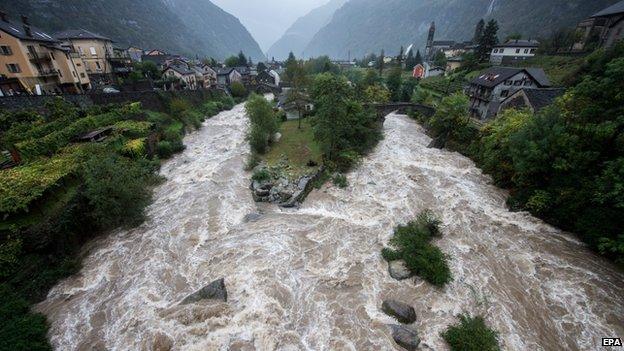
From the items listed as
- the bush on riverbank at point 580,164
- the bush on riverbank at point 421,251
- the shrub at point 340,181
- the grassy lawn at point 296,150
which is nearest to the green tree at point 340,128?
the grassy lawn at point 296,150

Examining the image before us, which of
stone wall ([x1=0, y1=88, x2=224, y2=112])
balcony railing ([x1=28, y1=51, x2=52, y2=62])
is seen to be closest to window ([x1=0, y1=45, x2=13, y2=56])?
balcony railing ([x1=28, y1=51, x2=52, y2=62])

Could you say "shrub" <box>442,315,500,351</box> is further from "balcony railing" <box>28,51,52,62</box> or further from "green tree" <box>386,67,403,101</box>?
"green tree" <box>386,67,403,101</box>

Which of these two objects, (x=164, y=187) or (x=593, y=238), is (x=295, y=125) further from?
(x=593, y=238)

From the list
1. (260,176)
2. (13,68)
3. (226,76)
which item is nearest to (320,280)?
(260,176)

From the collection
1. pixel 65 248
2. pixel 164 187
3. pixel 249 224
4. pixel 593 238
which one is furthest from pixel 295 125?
pixel 593 238

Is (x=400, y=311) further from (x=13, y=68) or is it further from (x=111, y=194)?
(x=13, y=68)
